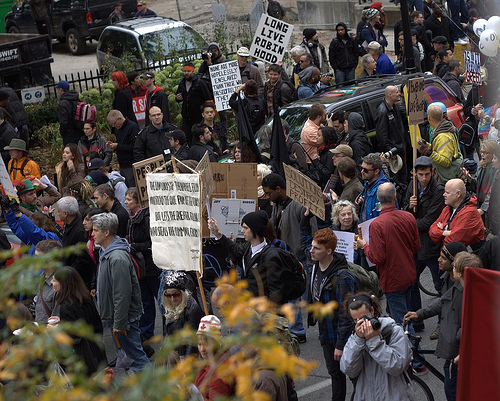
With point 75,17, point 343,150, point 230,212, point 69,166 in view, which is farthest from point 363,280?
point 75,17

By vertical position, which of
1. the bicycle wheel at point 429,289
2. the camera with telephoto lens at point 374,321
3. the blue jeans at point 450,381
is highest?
the camera with telephoto lens at point 374,321

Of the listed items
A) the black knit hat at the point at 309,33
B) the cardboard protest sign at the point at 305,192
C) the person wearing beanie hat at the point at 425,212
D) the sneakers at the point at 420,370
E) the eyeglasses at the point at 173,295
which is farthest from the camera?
the black knit hat at the point at 309,33

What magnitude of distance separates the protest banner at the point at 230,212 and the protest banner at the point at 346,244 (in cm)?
121

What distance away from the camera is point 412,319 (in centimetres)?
639

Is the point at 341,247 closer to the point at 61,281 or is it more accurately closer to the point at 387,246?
the point at 387,246

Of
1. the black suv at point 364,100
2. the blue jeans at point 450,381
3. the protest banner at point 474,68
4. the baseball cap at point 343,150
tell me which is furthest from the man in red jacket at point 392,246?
the protest banner at point 474,68

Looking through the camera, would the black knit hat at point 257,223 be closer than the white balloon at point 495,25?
Yes

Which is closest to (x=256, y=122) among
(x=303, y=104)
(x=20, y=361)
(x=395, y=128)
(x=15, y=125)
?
(x=303, y=104)

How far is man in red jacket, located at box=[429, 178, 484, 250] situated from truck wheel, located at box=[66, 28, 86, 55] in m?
19.4

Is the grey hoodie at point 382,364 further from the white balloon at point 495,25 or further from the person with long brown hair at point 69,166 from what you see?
the white balloon at point 495,25

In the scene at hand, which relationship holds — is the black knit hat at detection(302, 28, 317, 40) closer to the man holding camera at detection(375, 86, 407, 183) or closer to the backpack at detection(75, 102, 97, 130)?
the backpack at detection(75, 102, 97, 130)

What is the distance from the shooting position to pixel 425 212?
8398 millimetres

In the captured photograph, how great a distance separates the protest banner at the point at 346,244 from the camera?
7.66 m

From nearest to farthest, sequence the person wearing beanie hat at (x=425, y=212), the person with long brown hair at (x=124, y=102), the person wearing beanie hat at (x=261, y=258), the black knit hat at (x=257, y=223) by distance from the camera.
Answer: the person wearing beanie hat at (x=261, y=258)
the black knit hat at (x=257, y=223)
the person wearing beanie hat at (x=425, y=212)
the person with long brown hair at (x=124, y=102)
